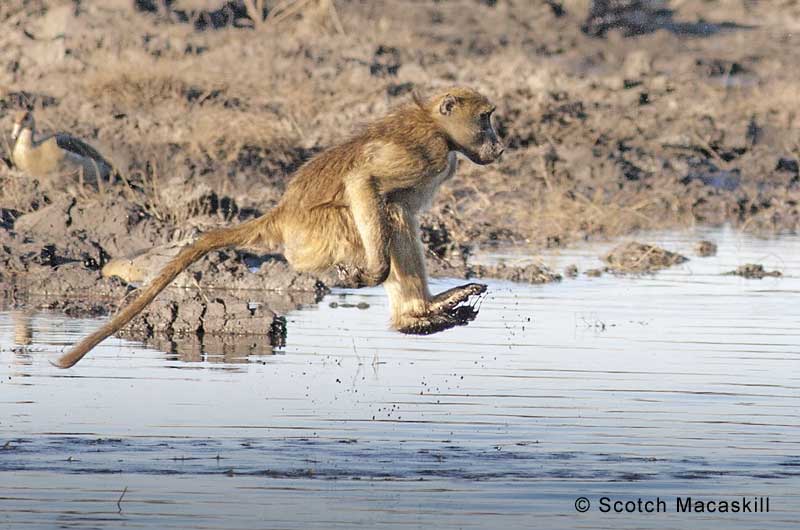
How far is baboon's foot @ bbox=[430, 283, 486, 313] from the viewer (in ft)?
25.9

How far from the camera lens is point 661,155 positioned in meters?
20.9

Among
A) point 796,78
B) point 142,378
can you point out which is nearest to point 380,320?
point 142,378

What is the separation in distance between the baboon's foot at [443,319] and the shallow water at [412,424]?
1.75 ft

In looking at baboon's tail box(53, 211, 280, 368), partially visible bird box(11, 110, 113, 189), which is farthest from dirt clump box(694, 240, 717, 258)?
baboon's tail box(53, 211, 280, 368)

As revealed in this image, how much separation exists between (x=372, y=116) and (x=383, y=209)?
12559mm

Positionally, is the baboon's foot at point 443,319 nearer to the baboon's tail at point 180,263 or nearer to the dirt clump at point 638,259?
the baboon's tail at point 180,263

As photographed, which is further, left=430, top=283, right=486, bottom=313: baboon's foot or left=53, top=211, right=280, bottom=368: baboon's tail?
left=430, top=283, right=486, bottom=313: baboon's foot

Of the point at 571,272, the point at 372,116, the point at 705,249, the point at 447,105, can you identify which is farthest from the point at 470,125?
the point at 372,116

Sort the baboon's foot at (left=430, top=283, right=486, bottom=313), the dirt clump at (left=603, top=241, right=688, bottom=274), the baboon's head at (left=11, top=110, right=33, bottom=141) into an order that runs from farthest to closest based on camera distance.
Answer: the baboon's head at (left=11, top=110, right=33, bottom=141), the dirt clump at (left=603, top=241, right=688, bottom=274), the baboon's foot at (left=430, top=283, right=486, bottom=313)

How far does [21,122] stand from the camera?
16.3 m

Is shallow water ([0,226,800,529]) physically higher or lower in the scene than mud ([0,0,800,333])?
lower

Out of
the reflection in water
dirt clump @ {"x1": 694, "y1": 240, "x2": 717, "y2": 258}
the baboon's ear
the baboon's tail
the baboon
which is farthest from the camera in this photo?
dirt clump @ {"x1": 694, "y1": 240, "x2": 717, "y2": 258}

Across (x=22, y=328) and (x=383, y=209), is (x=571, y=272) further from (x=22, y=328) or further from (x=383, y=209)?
(x=383, y=209)

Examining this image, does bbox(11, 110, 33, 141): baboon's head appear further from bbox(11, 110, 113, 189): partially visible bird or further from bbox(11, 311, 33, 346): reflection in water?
bbox(11, 311, 33, 346): reflection in water
